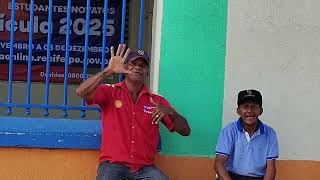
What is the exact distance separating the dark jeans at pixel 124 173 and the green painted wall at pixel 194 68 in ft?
1.81

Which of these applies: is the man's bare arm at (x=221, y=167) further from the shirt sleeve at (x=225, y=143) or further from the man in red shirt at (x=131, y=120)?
the man in red shirt at (x=131, y=120)

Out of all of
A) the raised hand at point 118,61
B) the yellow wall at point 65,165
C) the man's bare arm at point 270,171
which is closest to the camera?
the raised hand at point 118,61

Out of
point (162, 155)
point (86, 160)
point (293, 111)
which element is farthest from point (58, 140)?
point (293, 111)

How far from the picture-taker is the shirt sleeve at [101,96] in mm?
4309

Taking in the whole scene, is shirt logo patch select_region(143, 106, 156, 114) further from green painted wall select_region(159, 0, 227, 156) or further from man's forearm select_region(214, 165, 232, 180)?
man's forearm select_region(214, 165, 232, 180)

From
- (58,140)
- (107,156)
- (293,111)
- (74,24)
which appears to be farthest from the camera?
(74,24)

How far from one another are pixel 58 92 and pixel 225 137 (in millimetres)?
3219

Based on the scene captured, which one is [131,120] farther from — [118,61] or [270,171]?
[270,171]

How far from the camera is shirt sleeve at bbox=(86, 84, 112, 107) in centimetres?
431

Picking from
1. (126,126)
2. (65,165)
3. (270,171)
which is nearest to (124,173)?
(126,126)

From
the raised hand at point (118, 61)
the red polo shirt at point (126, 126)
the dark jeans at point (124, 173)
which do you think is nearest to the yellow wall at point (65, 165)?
the red polo shirt at point (126, 126)

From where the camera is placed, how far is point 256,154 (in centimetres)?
452

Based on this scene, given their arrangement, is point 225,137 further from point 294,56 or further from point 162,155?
point 294,56

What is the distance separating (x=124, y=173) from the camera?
169 inches
